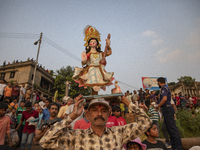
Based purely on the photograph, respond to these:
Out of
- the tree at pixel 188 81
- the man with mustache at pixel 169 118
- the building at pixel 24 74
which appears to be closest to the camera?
the man with mustache at pixel 169 118

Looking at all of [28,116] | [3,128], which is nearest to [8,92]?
[28,116]

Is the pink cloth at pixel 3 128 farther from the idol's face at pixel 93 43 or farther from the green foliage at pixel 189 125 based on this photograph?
the green foliage at pixel 189 125

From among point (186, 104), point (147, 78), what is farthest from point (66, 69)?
point (186, 104)

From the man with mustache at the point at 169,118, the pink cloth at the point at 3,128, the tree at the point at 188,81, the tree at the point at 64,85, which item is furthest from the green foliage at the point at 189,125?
the tree at the point at 188,81

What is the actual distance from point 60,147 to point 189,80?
38.1m

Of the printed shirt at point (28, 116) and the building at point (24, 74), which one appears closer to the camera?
the printed shirt at point (28, 116)

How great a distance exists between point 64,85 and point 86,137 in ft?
89.3

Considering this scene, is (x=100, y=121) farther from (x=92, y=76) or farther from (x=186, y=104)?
(x=186, y=104)

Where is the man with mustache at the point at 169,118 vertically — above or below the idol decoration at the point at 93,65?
below

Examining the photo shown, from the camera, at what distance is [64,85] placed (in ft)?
92.8

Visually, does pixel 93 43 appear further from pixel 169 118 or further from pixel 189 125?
pixel 189 125

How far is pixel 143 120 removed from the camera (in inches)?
84.7

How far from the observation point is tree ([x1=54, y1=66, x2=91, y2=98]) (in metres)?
27.4

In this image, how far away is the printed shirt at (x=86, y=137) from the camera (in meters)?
1.83
